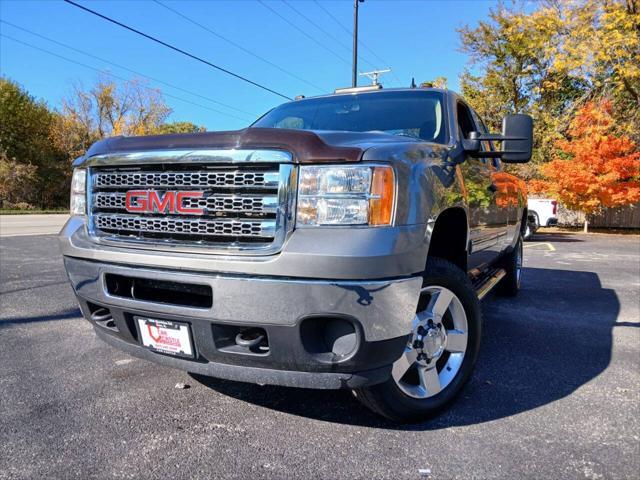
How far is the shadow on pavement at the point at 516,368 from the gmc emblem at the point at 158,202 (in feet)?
4.11

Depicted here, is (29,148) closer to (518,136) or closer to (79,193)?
(79,193)

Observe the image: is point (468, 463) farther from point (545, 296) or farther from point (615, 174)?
point (615, 174)

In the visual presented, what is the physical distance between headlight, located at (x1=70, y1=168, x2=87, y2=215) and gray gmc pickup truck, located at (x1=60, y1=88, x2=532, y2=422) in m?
0.01

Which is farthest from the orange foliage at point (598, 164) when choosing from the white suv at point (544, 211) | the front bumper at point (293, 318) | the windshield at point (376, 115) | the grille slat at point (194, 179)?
the grille slat at point (194, 179)

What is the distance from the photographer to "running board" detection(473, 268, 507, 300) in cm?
360

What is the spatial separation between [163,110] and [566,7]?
3398cm

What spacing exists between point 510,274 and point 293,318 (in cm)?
450

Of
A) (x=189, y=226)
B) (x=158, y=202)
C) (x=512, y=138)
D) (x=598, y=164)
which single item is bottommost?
(x=189, y=226)

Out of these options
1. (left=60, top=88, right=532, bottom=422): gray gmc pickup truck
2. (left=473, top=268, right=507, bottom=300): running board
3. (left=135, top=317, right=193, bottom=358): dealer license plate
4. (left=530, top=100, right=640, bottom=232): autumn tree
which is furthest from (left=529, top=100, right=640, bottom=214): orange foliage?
(left=135, top=317, right=193, bottom=358): dealer license plate

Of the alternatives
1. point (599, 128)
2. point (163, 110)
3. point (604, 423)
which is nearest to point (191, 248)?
point (604, 423)

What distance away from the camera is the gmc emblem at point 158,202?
2230 mm

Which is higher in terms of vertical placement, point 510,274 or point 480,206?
point 480,206

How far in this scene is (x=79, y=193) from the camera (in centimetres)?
273

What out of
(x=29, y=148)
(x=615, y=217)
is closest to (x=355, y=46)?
(x=615, y=217)
